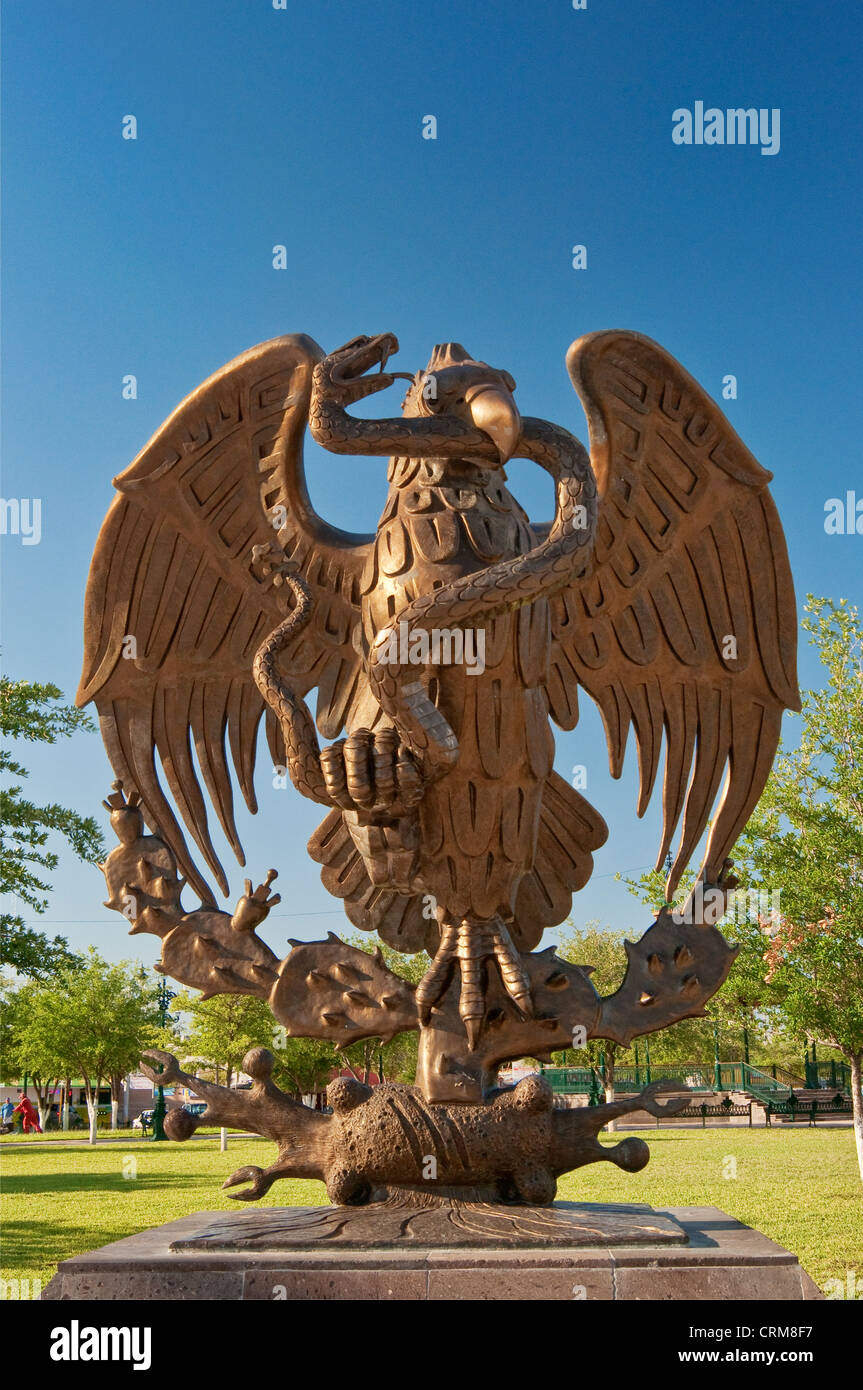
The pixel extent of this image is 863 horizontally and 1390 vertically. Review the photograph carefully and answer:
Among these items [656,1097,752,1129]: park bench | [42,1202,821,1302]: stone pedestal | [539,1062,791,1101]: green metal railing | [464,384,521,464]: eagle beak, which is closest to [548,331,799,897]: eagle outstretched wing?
[464,384,521,464]: eagle beak

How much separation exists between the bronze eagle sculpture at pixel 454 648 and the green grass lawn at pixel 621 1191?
7.22 feet

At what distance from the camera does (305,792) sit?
5.03 metres

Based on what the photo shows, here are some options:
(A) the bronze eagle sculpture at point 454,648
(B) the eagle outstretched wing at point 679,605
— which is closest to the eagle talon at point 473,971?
(A) the bronze eagle sculpture at point 454,648

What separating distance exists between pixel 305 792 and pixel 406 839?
50 centimetres

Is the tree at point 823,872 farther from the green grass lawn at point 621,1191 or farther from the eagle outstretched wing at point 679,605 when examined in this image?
the eagle outstretched wing at point 679,605

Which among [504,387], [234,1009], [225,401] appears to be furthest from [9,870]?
[504,387]

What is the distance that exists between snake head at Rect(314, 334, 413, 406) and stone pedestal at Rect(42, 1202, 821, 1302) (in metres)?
3.44

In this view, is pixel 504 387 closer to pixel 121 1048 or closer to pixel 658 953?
pixel 658 953

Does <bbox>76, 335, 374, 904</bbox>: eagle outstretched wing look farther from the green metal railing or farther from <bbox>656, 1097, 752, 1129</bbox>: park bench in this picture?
the green metal railing

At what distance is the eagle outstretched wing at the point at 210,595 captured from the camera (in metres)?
5.65

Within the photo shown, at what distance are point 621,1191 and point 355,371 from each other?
11.1 m

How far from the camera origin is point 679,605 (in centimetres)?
583

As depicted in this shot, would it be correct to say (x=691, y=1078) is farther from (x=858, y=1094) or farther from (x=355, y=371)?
(x=355, y=371)

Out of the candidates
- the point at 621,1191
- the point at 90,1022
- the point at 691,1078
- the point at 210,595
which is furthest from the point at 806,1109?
the point at 210,595
